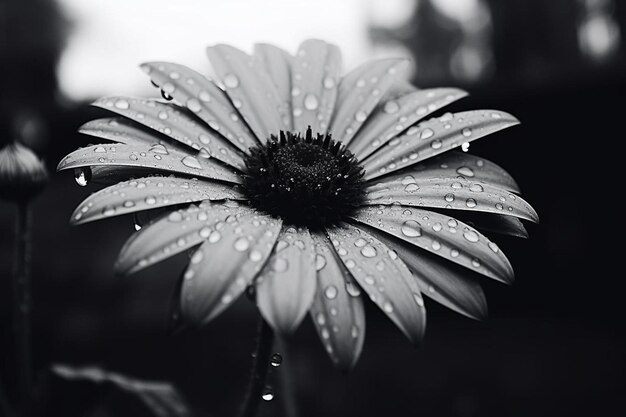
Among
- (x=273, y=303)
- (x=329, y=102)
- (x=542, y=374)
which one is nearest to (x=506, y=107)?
(x=542, y=374)

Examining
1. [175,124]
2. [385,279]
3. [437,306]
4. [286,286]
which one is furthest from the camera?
[437,306]

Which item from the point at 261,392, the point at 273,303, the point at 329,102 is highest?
the point at 329,102

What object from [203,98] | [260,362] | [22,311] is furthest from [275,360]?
[203,98]

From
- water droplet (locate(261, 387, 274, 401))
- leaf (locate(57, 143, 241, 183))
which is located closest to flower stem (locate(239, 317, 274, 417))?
water droplet (locate(261, 387, 274, 401))

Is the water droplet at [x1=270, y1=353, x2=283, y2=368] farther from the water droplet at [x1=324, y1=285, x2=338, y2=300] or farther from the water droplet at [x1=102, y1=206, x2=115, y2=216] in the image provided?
the water droplet at [x1=102, y1=206, x2=115, y2=216]

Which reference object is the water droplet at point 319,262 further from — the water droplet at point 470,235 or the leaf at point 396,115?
the leaf at point 396,115

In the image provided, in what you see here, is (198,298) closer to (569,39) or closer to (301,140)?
(301,140)

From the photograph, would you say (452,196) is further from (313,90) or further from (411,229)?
(313,90)
